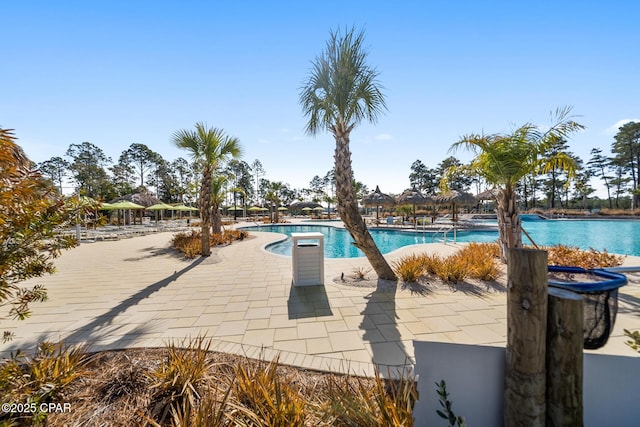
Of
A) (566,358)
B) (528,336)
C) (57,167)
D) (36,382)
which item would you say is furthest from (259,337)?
(57,167)

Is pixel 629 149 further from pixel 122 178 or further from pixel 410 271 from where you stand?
pixel 122 178

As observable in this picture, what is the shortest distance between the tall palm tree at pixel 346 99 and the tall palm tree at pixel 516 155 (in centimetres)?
252

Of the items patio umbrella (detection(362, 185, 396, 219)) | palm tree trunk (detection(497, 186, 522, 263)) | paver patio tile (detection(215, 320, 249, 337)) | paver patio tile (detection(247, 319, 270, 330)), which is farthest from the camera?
patio umbrella (detection(362, 185, 396, 219))

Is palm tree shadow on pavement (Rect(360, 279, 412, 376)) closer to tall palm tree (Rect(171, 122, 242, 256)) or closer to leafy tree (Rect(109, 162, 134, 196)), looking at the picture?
tall palm tree (Rect(171, 122, 242, 256))

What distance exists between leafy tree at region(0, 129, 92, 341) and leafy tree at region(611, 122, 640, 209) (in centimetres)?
5114

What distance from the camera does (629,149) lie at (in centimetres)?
3206

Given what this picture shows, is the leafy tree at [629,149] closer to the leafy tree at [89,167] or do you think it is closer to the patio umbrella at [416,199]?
the patio umbrella at [416,199]

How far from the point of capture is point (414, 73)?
7.40 meters

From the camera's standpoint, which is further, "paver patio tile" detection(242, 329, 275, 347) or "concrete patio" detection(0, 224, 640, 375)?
"paver patio tile" detection(242, 329, 275, 347)

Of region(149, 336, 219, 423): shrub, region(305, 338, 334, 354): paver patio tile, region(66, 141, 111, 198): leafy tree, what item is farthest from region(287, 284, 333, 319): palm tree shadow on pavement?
region(66, 141, 111, 198): leafy tree

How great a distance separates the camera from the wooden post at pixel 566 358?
1502mm

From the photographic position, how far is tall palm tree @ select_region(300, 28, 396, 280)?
4766 millimetres

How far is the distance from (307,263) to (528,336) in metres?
3.90

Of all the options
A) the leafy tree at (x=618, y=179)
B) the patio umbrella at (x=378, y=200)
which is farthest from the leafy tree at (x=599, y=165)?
the patio umbrella at (x=378, y=200)
